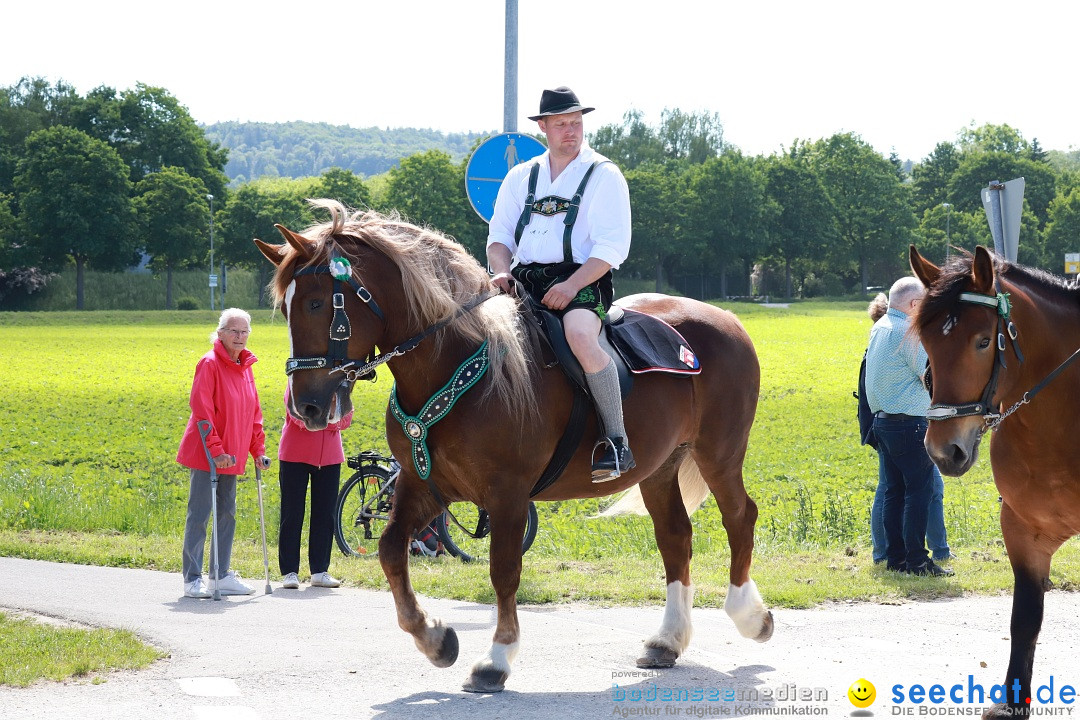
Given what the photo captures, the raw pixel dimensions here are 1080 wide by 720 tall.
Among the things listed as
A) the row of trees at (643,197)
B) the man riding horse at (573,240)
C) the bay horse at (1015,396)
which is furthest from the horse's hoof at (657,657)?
the row of trees at (643,197)

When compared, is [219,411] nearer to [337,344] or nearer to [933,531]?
[337,344]

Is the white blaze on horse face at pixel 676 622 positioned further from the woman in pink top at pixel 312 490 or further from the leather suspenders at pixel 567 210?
the woman in pink top at pixel 312 490

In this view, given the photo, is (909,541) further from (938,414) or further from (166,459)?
Answer: (166,459)

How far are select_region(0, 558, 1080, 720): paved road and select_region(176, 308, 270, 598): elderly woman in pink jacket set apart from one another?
0.43 m

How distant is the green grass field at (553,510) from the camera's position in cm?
911

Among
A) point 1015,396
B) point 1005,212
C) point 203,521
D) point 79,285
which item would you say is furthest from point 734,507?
point 79,285

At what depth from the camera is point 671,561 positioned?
7.16m

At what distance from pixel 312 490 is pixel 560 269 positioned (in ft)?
14.1

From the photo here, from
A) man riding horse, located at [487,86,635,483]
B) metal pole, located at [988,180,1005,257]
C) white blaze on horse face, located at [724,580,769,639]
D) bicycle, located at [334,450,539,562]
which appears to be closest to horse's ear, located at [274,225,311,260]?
man riding horse, located at [487,86,635,483]

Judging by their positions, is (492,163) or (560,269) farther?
(492,163)

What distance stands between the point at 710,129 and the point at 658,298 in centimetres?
12892

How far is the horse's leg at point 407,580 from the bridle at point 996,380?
2.80 meters

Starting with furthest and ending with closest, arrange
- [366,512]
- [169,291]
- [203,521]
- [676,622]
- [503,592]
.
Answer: [169,291] → [366,512] → [203,521] → [676,622] → [503,592]

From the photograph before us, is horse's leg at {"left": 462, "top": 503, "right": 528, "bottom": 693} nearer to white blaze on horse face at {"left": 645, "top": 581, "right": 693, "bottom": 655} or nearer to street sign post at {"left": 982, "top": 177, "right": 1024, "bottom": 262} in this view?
white blaze on horse face at {"left": 645, "top": 581, "right": 693, "bottom": 655}
